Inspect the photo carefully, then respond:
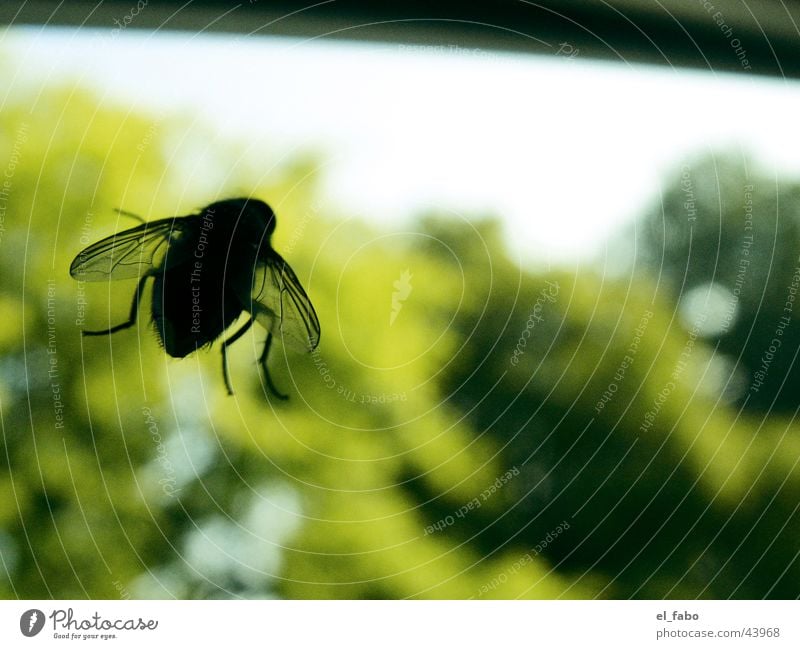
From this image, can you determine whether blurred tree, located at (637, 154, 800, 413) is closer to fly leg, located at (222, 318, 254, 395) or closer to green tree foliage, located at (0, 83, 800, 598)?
green tree foliage, located at (0, 83, 800, 598)

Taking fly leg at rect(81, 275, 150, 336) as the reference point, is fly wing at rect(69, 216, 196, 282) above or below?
above

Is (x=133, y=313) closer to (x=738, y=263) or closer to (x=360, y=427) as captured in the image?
(x=360, y=427)

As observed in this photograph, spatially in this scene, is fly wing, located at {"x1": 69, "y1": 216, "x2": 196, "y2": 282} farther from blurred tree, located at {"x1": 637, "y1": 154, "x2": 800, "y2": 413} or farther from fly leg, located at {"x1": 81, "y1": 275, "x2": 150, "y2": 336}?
blurred tree, located at {"x1": 637, "y1": 154, "x2": 800, "y2": 413}

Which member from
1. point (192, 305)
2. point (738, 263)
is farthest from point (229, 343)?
point (738, 263)

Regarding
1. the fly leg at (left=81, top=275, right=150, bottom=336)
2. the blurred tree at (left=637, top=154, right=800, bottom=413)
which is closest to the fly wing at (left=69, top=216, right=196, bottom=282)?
the fly leg at (left=81, top=275, right=150, bottom=336)
